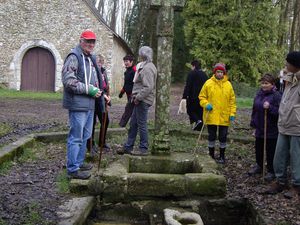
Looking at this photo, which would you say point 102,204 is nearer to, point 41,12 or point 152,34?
point 41,12

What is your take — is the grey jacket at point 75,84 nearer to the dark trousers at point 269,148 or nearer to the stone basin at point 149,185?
the stone basin at point 149,185

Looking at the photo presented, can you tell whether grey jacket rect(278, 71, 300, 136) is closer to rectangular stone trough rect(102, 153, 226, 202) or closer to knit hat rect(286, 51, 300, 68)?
knit hat rect(286, 51, 300, 68)

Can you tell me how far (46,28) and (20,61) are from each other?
2382 mm

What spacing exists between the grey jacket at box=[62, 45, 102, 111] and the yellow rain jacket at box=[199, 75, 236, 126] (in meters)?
2.36

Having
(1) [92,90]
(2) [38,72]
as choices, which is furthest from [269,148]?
(2) [38,72]

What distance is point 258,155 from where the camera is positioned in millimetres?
6543

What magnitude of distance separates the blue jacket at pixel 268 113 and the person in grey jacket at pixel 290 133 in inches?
22.3

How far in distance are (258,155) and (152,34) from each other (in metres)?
21.8

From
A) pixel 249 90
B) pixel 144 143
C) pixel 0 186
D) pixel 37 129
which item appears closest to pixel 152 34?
pixel 249 90

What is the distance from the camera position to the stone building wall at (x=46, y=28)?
22.4 m

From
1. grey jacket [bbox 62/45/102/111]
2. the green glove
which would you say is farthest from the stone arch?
the green glove

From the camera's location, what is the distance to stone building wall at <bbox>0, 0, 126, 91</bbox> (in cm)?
2242

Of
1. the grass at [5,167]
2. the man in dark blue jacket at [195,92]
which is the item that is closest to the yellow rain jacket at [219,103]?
the man in dark blue jacket at [195,92]

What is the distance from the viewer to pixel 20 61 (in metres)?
23.3
